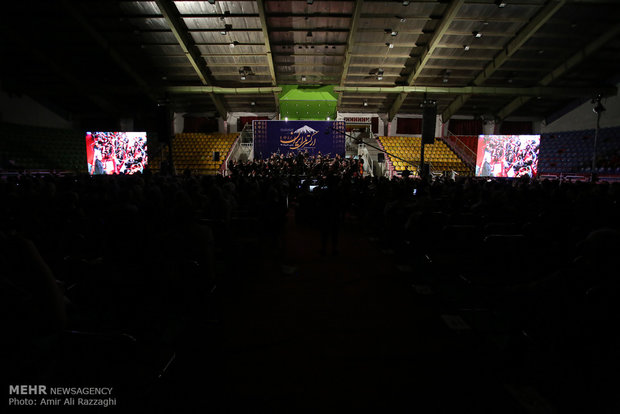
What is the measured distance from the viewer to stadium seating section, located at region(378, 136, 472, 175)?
74.3 feet

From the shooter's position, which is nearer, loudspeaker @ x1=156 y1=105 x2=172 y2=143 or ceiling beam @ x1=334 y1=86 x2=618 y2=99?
loudspeaker @ x1=156 y1=105 x2=172 y2=143

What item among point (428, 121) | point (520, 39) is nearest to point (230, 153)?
point (428, 121)

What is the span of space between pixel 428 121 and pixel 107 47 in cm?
1738

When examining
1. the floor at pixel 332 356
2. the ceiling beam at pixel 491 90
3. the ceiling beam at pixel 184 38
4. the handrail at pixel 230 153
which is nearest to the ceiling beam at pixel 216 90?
the ceiling beam at pixel 184 38

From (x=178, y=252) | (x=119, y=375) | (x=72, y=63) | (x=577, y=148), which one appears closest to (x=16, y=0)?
(x=72, y=63)

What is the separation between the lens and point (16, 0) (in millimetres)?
14164

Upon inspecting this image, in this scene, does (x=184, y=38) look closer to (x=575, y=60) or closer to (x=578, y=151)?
(x=575, y=60)

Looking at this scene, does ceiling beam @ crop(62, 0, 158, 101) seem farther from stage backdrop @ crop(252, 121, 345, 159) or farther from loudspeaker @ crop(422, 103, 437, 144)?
loudspeaker @ crop(422, 103, 437, 144)

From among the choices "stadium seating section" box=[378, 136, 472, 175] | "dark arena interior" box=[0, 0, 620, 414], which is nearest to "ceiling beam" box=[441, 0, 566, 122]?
"dark arena interior" box=[0, 0, 620, 414]

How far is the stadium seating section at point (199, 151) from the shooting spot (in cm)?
2220

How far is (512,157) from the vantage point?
22578 mm

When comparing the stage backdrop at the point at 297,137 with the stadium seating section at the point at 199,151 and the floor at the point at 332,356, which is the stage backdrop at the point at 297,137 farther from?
the floor at the point at 332,356

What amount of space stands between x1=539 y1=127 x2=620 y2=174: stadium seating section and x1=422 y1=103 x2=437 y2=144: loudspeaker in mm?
10314

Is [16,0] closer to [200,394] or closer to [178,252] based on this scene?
[178,252]
